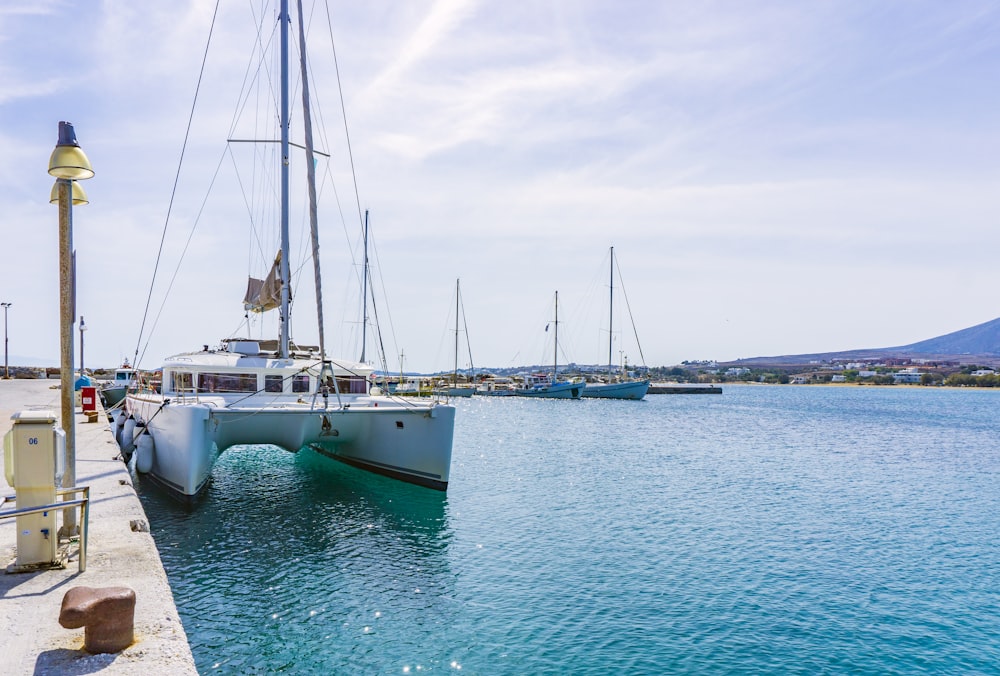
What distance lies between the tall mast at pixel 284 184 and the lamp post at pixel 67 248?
9723 millimetres

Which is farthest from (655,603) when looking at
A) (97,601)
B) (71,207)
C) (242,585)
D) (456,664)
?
(71,207)

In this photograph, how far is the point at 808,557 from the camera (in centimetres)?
1084

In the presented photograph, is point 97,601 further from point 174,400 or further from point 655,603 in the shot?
point 174,400

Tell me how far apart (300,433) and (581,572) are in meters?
6.94

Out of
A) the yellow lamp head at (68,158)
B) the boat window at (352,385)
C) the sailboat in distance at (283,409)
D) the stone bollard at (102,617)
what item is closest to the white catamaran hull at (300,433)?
the sailboat in distance at (283,409)

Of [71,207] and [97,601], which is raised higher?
[71,207]

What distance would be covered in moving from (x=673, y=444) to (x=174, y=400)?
21.5m

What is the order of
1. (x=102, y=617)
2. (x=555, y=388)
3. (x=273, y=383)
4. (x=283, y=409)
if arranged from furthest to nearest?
(x=555, y=388), (x=273, y=383), (x=283, y=409), (x=102, y=617)

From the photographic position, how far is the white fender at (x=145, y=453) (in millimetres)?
13883

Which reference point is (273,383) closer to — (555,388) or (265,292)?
(265,292)

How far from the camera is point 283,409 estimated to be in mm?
12172

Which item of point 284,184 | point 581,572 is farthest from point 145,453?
point 581,572

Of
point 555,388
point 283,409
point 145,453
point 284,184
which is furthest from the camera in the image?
point 555,388

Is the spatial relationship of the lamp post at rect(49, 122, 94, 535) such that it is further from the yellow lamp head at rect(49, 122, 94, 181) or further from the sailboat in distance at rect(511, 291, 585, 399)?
the sailboat in distance at rect(511, 291, 585, 399)
